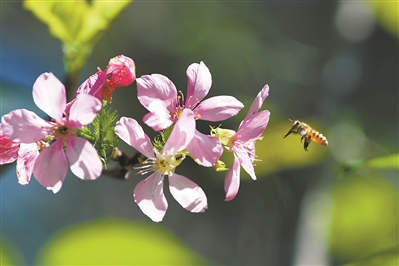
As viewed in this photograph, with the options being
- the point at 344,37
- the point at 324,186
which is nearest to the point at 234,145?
the point at 324,186

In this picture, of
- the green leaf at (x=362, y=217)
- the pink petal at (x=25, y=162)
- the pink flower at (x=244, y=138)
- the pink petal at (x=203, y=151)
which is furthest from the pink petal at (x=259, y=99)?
the green leaf at (x=362, y=217)

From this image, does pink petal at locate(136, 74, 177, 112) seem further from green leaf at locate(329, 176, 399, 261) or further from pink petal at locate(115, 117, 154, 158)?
green leaf at locate(329, 176, 399, 261)

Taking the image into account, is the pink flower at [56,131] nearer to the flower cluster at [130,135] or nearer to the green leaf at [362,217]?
the flower cluster at [130,135]

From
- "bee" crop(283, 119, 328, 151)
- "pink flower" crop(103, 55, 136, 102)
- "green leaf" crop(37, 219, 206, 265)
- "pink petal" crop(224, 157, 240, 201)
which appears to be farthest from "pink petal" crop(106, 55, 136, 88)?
"green leaf" crop(37, 219, 206, 265)

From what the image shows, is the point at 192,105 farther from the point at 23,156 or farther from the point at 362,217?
the point at 362,217

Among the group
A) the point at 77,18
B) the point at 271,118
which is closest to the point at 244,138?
the point at 77,18

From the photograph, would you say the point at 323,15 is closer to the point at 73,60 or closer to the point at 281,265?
the point at 281,265
